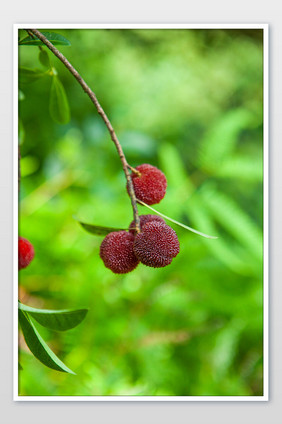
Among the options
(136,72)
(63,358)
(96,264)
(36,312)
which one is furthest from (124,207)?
(36,312)

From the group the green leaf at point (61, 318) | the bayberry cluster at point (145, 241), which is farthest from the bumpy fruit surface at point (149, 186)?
the green leaf at point (61, 318)

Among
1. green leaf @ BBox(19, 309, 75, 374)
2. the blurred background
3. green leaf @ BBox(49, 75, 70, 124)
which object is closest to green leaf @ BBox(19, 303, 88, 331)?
green leaf @ BBox(19, 309, 75, 374)

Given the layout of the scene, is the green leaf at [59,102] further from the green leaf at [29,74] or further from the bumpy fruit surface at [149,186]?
the bumpy fruit surface at [149,186]

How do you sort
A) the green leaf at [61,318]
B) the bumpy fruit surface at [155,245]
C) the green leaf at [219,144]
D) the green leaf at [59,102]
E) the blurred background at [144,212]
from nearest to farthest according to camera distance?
the bumpy fruit surface at [155,245]
the green leaf at [61,318]
the green leaf at [59,102]
the blurred background at [144,212]
the green leaf at [219,144]

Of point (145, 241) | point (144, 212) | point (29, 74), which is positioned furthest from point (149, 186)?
point (144, 212)

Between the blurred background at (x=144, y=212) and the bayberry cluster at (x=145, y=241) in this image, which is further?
the blurred background at (x=144, y=212)

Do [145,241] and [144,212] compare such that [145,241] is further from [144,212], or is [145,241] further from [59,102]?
[144,212]

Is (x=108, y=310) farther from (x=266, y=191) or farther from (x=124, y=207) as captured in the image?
(x=266, y=191)
